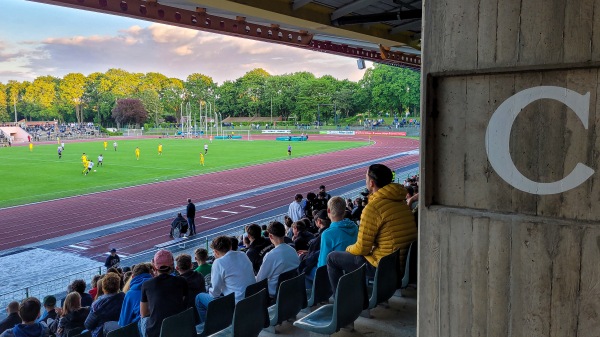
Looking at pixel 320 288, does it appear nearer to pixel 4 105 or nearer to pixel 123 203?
pixel 123 203

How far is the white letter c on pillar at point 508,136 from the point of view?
2502 mm

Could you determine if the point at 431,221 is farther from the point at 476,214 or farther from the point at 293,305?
the point at 293,305

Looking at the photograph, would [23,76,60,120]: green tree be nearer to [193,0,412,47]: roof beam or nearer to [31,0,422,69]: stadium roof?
[31,0,422,69]: stadium roof

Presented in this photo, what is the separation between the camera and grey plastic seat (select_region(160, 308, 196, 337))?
3.73 m

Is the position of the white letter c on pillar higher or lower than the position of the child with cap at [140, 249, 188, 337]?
higher

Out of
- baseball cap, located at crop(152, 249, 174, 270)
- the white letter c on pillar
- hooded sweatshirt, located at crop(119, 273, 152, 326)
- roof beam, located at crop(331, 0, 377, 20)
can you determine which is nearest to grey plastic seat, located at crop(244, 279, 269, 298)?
baseball cap, located at crop(152, 249, 174, 270)

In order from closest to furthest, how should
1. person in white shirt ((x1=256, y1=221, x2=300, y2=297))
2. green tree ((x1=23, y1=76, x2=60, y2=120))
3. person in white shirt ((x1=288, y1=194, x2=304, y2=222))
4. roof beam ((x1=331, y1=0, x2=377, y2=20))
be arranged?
person in white shirt ((x1=256, y1=221, x2=300, y2=297)), roof beam ((x1=331, y1=0, x2=377, y2=20)), person in white shirt ((x1=288, y1=194, x2=304, y2=222)), green tree ((x1=23, y1=76, x2=60, y2=120))

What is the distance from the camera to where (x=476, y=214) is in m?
2.84

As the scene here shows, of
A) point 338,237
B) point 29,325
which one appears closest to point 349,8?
point 338,237

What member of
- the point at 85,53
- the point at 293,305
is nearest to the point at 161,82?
the point at 85,53

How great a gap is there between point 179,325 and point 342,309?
1.32 metres

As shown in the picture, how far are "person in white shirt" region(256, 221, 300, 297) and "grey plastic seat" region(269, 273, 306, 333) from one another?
53 cm

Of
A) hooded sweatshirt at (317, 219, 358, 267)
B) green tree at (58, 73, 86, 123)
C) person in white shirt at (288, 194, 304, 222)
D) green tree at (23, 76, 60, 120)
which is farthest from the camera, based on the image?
green tree at (58, 73, 86, 123)

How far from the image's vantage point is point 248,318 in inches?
162
